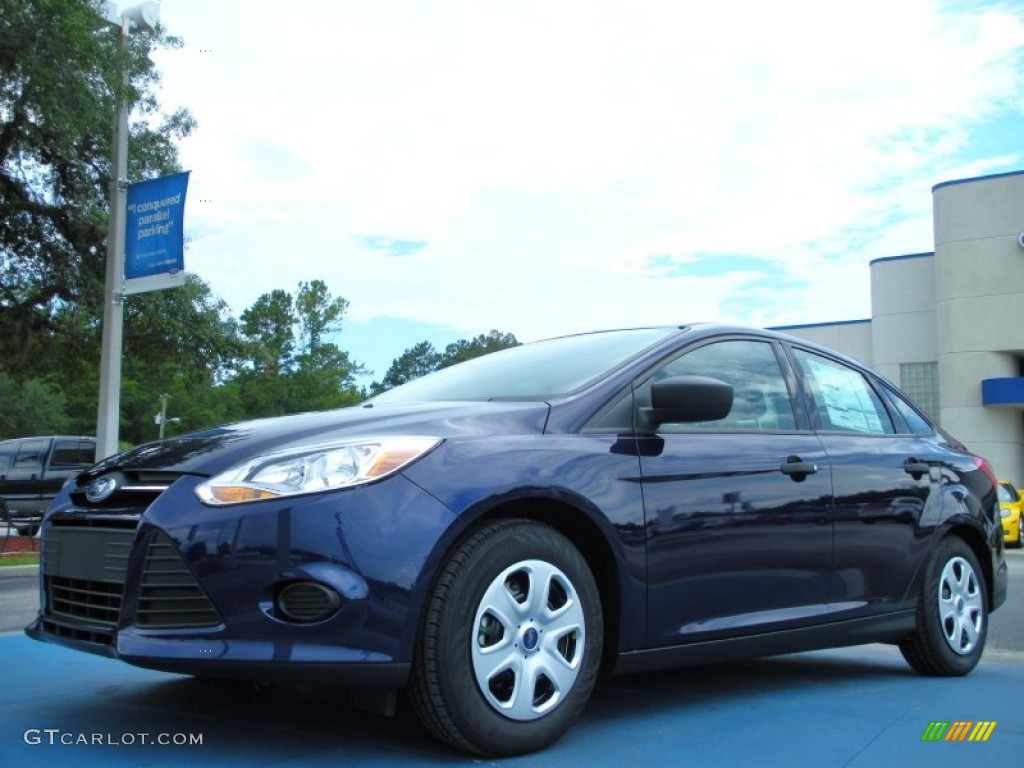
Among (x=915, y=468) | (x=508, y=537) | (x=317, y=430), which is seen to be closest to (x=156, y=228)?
(x=915, y=468)

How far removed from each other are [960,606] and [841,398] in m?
1.19

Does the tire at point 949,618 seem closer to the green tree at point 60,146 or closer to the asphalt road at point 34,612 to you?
the asphalt road at point 34,612

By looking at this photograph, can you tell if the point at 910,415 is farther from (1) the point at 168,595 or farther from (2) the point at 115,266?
(2) the point at 115,266

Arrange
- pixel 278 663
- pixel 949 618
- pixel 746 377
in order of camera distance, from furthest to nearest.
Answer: pixel 949 618 → pixel 746 377 → pixel 278 663

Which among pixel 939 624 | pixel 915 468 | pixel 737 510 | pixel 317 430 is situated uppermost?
pixel 317 430

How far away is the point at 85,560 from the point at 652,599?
6.19 ft

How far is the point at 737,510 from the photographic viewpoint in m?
4.14

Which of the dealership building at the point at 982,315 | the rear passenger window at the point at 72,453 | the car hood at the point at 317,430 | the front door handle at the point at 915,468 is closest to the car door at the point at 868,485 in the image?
the front door handle at the point at 915,468

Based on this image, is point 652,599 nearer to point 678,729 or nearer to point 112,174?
point 678,729

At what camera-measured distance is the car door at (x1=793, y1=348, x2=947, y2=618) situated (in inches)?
184

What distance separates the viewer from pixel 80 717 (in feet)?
12.9

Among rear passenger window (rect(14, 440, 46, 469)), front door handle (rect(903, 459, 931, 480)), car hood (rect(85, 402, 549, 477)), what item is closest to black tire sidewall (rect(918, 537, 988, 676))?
front door handle (rect(903, 459, 931, 480))

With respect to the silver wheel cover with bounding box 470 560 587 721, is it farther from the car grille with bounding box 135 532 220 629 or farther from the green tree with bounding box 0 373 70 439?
the green tree with bounding box 0 373 70 439

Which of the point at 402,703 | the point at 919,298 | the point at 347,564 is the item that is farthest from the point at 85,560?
the point at 919,298
